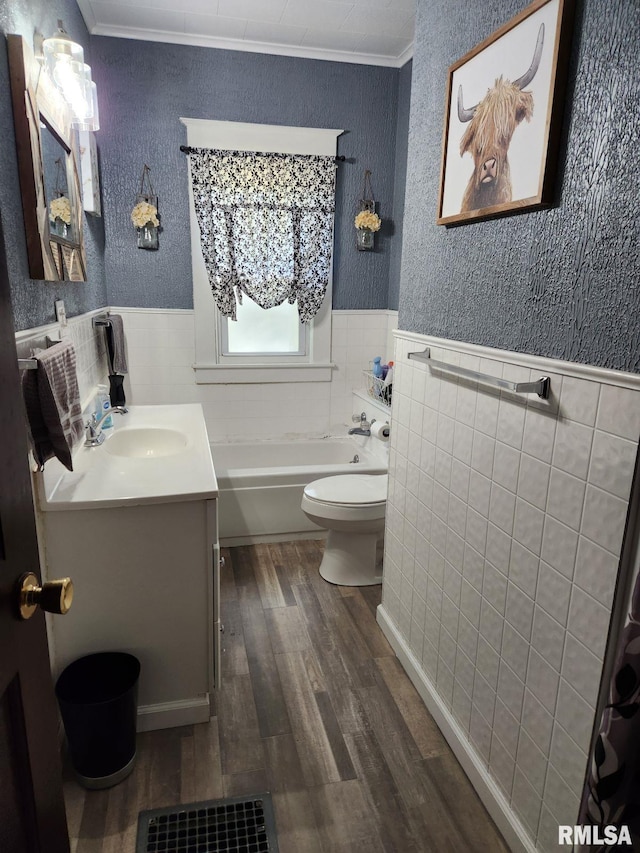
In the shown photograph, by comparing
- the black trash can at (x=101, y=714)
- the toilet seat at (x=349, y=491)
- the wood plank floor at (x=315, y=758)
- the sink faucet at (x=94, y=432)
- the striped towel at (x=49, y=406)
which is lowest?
the wood plank floor at (x=315, y=758)

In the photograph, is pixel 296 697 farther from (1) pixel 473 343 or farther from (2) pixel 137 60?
(2) pixel 137 60

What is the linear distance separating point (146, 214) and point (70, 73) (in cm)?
144

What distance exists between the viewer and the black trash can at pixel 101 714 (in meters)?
1.67

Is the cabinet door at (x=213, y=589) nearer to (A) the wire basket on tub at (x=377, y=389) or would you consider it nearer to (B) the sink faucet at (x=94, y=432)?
(B) the sink faucet at (x=94, y=432)

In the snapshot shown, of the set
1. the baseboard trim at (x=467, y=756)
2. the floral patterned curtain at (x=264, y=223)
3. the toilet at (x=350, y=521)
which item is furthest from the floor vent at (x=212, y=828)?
the floral patterned curtain at (x=264, y=223)

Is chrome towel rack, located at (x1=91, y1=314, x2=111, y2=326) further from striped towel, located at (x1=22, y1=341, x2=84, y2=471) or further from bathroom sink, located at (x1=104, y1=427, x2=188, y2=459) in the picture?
striped towel, located at (x1=22, y1=341, x2=84, y2=471)

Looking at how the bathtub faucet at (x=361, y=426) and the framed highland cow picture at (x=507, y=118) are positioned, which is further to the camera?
the bathtub faucet at (x=361, y=426)

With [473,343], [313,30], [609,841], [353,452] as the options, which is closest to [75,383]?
[473,343]

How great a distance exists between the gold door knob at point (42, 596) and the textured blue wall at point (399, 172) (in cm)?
313

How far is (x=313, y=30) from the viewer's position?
10.6ft

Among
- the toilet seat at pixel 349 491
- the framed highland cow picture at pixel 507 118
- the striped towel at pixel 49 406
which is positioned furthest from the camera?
the toilet seat at pixel 349 491

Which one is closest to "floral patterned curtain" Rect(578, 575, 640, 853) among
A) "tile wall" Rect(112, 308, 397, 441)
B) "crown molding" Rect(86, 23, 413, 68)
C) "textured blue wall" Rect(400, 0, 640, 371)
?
"textured blue wall" Rect(400, 0, 640, 371)

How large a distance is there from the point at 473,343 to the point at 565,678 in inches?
37.3

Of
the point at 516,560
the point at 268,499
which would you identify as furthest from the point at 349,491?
the point at 516,560
